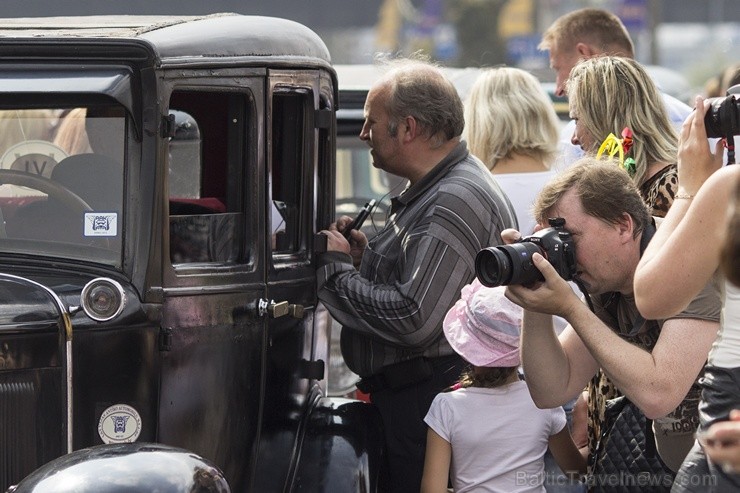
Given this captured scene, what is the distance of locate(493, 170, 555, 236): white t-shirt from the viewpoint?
5.26m

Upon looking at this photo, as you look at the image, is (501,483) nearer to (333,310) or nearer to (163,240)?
(333,310)

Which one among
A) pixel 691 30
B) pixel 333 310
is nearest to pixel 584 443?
pixel 333 310

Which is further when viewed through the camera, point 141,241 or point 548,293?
point 141,241

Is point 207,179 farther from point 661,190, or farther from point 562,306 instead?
point 661,190

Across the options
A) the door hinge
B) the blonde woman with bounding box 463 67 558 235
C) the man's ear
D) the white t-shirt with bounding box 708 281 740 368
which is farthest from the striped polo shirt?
the white t-shirt with bounding box 708 281 740 368

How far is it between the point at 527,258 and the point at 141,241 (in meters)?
1.04

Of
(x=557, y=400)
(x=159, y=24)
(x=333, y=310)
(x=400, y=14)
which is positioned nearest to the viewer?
(x=557, y=400)

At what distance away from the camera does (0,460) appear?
3.20 meters

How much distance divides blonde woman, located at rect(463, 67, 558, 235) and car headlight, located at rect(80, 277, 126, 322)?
253 centimetres

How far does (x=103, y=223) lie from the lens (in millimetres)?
3268

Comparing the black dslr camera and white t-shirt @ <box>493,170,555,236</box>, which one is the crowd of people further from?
white t-shirt @ <box>493,170,555,236</box>

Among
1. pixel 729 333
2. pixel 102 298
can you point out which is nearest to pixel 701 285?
pixel 729 333

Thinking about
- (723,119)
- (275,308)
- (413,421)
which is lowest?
(413,421)

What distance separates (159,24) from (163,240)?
2.21 feet
